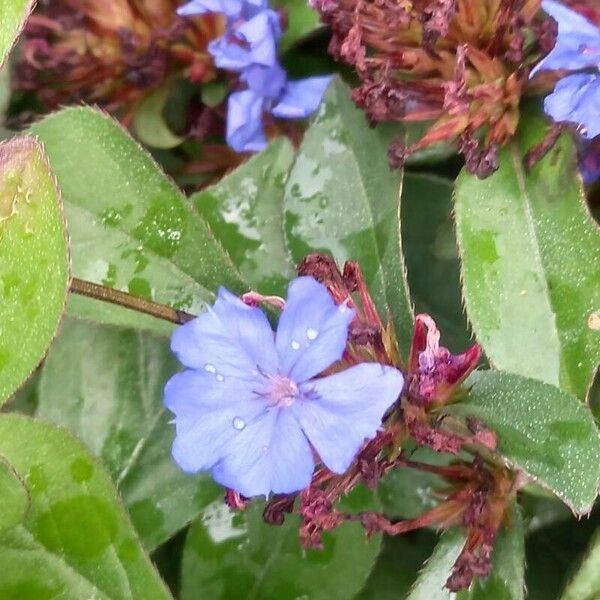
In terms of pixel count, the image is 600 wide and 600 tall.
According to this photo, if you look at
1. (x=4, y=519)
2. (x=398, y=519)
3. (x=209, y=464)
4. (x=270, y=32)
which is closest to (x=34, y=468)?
(x=4, y=519)

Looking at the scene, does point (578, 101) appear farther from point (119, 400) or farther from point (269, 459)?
point (119, 400)

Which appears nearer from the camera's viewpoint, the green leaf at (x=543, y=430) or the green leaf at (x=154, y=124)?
the green leaf at (x=543, y=430)

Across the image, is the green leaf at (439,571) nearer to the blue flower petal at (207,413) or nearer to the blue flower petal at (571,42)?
the blue flower petal at (207,413)

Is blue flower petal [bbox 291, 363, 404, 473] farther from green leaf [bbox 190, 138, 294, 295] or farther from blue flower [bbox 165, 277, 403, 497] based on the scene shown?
green leaf [bbox 190, 138, 294, 295]

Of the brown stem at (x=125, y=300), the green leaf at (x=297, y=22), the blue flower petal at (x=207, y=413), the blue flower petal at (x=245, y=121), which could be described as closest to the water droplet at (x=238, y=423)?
the blue flower petal at (x=207, y=413)

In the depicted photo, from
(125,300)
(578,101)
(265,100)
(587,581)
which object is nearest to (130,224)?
(125,300)

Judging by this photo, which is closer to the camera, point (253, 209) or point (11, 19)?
point (11, 19)
